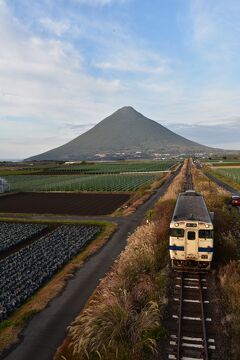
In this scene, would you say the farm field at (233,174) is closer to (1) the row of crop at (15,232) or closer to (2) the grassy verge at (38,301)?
(1) the row of crop at (15,232)

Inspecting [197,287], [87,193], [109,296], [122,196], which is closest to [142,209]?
[122,196]

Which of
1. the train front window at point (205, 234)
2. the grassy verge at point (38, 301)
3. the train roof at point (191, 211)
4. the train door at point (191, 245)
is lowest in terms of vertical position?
the grassy verge at point (38, 301)

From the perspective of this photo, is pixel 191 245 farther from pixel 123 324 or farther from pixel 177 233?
pixel 123 324

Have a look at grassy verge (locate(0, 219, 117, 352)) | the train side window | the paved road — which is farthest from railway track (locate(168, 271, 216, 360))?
grassy verge (locate(0, 219, 117, 352))

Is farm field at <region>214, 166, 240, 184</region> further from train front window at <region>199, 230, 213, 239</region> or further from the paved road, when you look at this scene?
train front window at <region>199, 230, 213, 239</region>

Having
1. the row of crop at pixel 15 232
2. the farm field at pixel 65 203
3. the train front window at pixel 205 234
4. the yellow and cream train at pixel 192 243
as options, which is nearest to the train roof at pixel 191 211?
the yellow and cream train at pixel 192 243

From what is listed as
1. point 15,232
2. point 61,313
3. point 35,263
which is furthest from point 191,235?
point 15,232
